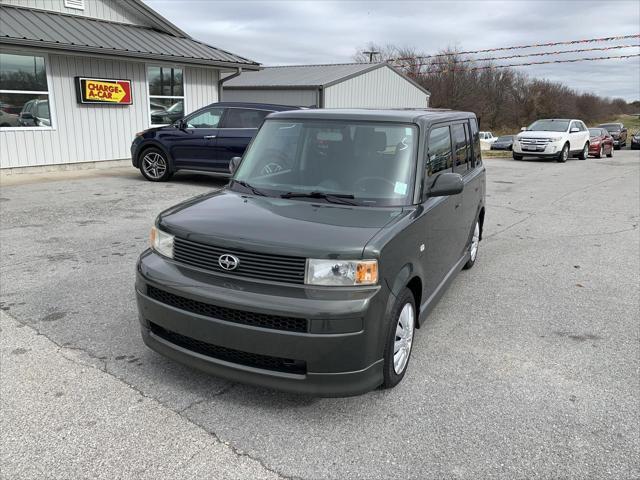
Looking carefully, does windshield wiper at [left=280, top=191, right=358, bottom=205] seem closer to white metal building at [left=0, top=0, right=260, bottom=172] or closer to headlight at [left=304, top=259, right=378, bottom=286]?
headlight at [left=304, top=259, right=378, bottom=286]

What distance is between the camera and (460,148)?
5.11 meters

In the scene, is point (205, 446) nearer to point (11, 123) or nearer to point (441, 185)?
point (441, 185)

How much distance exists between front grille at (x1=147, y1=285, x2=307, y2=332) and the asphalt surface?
1.93ft

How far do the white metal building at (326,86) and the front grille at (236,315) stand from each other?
2327cm

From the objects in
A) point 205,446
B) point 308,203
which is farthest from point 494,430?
point 308,203

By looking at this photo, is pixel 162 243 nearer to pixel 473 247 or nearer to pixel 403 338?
pixel 403 338

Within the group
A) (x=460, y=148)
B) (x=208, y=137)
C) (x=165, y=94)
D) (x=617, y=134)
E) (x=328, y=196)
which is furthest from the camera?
(x=617, y=134)

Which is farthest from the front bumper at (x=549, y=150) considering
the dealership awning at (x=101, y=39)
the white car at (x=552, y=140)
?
the dealership awning at (x=101, y=39)

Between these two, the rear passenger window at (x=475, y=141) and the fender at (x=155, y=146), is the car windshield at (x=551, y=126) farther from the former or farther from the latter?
the rear passenger window at (x=475, y=141)

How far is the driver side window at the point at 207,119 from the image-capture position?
11422 mm

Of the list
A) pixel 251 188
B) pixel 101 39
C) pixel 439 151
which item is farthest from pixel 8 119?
pixel 439 151

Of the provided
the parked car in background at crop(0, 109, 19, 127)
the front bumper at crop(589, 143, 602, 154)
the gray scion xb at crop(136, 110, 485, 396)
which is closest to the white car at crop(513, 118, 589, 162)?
the front bumper at crop(589, 143, 602, 154)

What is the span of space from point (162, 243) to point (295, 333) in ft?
3.84

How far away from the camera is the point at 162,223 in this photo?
347cm
